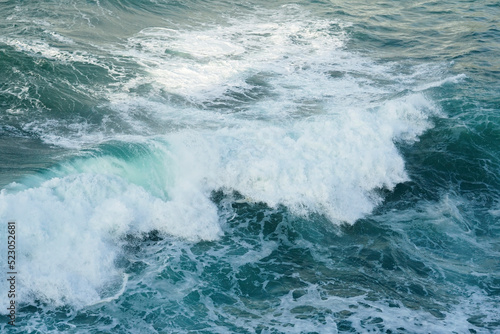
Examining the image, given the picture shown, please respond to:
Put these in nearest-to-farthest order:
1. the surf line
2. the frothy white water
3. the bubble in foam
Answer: the surf line, the bubble in foam, the frothy white water

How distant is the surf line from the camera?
25.0 ft

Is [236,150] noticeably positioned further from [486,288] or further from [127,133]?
[486,288]

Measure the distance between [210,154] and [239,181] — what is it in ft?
3.02

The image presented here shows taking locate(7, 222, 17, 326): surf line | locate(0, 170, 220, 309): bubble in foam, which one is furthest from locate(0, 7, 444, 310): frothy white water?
locate(7, 222, 17, 326): surf line

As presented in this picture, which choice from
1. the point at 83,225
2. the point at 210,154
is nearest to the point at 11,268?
the point at 83,225

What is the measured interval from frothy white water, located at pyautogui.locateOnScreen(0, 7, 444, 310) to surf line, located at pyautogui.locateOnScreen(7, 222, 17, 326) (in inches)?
5.5

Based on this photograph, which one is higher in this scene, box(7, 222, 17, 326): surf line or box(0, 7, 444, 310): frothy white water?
box(0, 7, 444, 310): frothy white water

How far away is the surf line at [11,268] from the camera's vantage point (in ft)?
25.0

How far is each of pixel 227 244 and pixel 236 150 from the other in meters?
2.86

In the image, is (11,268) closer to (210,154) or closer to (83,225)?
(83,225)

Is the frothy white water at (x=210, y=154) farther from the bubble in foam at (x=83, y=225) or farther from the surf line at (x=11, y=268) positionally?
the surf line at (x=11, y=268)

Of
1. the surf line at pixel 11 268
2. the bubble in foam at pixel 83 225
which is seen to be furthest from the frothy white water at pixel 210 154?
the surf line at pixel 11 268

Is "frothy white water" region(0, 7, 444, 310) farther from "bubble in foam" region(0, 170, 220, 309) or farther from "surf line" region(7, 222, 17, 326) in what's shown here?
"surf line" region(7, 222, 17, 326)

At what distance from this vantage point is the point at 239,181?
11297 mm
